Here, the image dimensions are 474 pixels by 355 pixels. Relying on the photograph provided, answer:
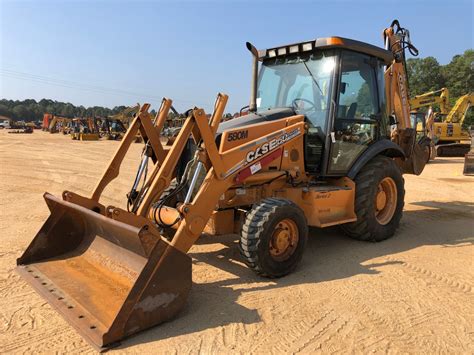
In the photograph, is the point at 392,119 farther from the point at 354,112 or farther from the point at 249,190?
the point at 249,190

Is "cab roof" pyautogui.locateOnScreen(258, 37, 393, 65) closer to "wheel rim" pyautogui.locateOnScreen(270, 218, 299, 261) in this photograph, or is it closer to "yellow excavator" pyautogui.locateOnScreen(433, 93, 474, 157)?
"wheel rim" pyautogui.locateOnScreen(270, 218, 299, 261)

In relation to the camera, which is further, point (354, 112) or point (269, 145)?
point (354, 112)

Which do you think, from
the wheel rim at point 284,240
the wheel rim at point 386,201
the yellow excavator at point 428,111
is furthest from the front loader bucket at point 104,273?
the yellow excavator at point 428,111

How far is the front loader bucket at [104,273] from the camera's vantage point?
3068mm

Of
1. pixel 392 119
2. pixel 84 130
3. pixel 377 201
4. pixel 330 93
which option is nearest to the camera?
pixel 330 93

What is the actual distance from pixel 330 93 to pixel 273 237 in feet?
6.99

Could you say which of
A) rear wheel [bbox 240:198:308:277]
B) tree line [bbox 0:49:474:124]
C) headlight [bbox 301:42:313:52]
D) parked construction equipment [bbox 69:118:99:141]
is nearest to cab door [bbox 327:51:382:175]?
headlight [bbox 301:42:313:52]

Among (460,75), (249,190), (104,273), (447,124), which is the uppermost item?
(460,75)

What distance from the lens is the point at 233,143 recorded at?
4.39 meters

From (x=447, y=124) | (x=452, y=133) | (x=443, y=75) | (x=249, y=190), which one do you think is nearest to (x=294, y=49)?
(x=249, y=190)

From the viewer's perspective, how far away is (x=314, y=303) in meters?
3.73

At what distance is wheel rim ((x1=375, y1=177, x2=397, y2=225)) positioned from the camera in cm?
596

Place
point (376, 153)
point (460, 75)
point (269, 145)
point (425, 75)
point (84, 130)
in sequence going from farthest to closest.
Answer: point (425, 75)
point (460, 75)
point (84, 130)
point (376, 153)
point (269, 145)

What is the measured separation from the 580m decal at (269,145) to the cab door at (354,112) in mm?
645
